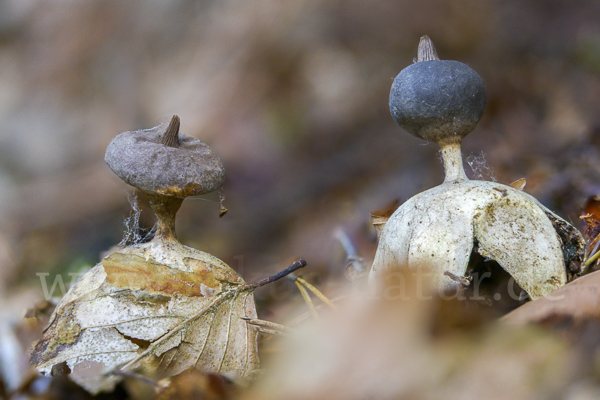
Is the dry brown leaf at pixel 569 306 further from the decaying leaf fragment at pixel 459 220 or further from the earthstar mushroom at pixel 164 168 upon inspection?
the earthstar mushroom at pixel 164 168

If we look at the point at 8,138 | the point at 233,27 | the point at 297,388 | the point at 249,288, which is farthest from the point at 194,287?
the point at 8,138

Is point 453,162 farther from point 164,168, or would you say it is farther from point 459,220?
point 164,168

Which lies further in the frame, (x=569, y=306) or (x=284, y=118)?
(x=284, y=118)

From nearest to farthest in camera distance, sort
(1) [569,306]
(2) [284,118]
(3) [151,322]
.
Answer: (1) [569,306] → (3) [151,322] → (2) [284,118]

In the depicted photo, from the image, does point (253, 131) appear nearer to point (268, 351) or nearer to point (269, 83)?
point (269, 83)

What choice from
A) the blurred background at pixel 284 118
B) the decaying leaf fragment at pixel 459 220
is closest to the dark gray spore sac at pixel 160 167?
the decaying leaf fragment at pixel 459 220

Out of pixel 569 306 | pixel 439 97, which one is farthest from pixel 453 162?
pixel 569 306
